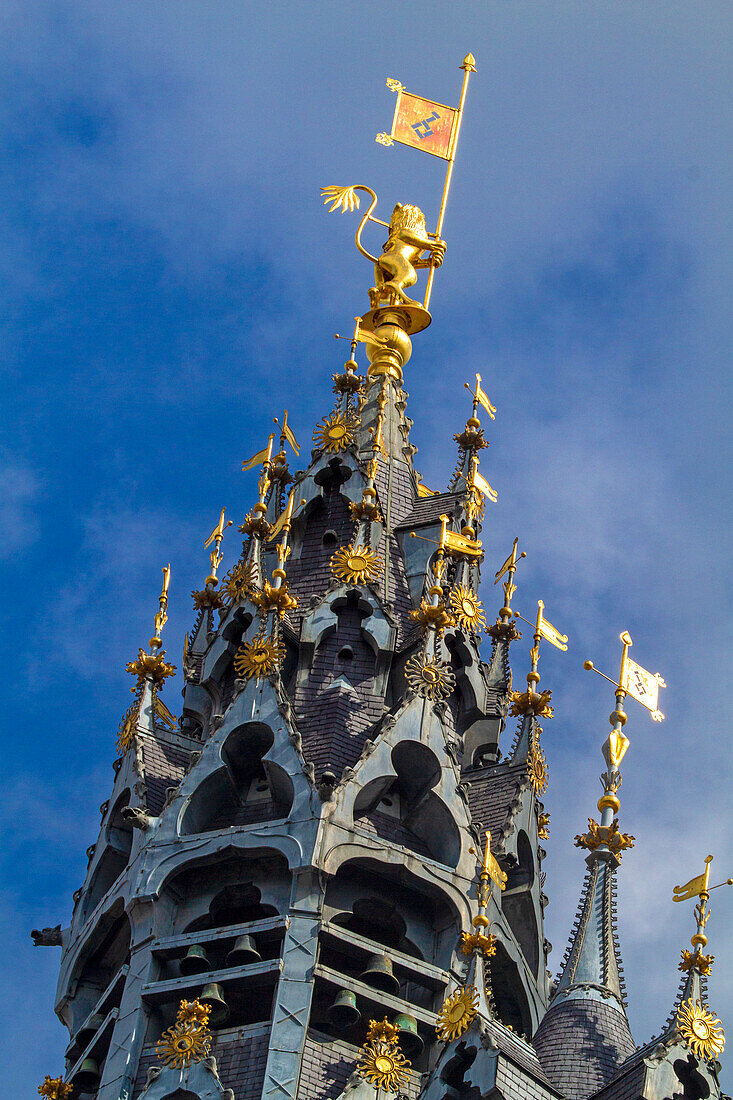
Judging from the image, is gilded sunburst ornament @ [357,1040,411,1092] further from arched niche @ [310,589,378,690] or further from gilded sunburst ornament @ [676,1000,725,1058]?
arched niche @ [310,589,378,690]

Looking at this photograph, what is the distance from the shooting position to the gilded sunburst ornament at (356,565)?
49.5 metres

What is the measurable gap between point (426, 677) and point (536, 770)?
361cm

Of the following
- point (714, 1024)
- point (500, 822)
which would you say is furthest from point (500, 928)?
point (714, 1024)

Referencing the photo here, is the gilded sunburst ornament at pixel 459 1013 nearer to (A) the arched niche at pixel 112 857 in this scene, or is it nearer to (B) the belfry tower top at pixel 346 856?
(B) the belfry tower top at pixel 346 856

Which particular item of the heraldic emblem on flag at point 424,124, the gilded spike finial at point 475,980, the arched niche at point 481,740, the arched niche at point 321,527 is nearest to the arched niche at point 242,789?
the gilded spike finial at point 475,980

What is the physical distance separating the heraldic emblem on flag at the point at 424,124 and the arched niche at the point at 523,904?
21.6m

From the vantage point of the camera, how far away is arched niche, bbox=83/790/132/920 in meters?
47.0

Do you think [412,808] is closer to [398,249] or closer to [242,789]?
[242,789]

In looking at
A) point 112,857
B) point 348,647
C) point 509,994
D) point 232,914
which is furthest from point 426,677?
point 112,857

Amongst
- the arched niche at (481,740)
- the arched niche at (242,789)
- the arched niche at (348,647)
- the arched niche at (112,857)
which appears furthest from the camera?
the arched niche at (481,740)

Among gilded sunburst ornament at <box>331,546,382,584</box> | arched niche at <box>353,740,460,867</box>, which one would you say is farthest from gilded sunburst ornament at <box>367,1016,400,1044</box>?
gilded sunburst ornament at <box>331,546,382,584</box>

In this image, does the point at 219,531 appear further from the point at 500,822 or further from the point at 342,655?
the point at 500,822

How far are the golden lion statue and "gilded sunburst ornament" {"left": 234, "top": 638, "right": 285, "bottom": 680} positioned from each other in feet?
46.7

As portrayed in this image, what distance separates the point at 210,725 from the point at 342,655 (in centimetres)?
311
